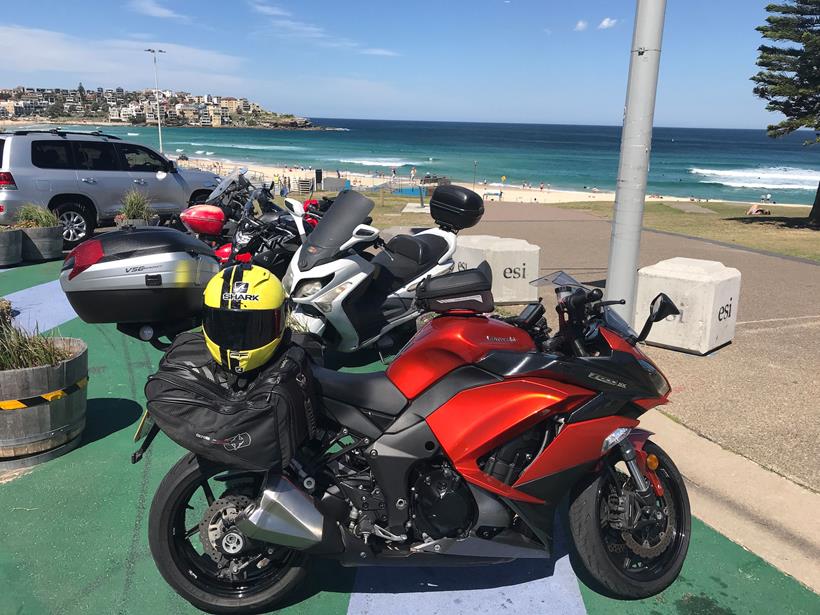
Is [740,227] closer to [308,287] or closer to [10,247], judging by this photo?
[308,287]

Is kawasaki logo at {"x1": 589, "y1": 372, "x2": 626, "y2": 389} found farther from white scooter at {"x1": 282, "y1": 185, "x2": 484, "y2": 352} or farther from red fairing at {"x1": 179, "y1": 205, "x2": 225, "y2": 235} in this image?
red fairing at {"x1": 179, "y1": 205, "x2": 225, "y2": 235}

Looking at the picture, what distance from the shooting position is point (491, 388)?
2680 millimetres

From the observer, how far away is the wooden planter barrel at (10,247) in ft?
30.6

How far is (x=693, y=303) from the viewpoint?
6.06 m

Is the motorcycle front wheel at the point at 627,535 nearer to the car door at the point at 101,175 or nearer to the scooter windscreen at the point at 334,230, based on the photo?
the scooter windscreen at the point at 334,230

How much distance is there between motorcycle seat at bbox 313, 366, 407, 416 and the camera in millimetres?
2755

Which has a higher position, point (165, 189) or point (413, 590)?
point (165, 189)

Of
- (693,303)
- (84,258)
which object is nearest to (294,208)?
(84,258)

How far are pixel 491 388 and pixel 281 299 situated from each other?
3.13 feet

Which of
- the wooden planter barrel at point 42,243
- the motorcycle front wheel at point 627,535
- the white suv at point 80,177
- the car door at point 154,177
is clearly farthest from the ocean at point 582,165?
the motorcycle front wheel at point 627,535

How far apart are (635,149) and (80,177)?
958 centimetres

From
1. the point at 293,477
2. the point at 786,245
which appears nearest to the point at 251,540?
the point at 293,477

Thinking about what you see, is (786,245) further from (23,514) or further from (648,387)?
(23,514)

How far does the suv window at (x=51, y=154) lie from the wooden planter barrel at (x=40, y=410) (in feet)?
26.4
